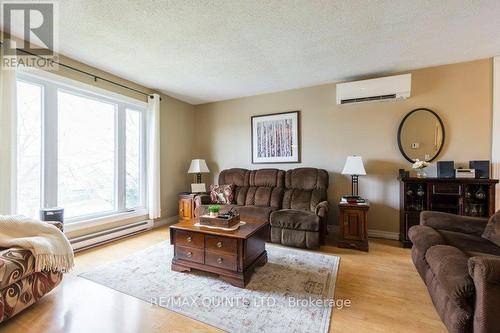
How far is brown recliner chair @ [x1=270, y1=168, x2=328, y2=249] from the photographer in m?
2.85

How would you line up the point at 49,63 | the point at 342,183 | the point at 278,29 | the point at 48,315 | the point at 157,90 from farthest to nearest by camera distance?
the point at 157,90, the point at 342,183, the point at 49,63, the point at 278,29, the point at 48,315

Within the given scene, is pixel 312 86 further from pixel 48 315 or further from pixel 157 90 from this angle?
pixel 48 315

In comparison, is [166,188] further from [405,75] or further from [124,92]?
[405,75]

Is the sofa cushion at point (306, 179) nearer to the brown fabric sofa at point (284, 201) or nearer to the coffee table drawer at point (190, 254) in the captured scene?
the brown fabric sofa at point (284, 201)

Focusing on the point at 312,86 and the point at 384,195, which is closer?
the point at 384,195

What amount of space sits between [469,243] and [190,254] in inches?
97.9

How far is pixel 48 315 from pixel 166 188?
2.71m

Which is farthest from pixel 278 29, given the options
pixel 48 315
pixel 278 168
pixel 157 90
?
pixel 48 315

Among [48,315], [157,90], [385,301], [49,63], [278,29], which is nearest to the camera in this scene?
[48,315]

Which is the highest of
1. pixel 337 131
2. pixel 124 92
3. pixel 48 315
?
pixel 124 92

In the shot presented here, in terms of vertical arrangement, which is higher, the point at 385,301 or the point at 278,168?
the point at 278,168

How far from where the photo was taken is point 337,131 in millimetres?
3678

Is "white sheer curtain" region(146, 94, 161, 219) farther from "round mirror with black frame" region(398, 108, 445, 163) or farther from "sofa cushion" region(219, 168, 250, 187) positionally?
"round mirror with black frame" region(398, 108, 445, 163)

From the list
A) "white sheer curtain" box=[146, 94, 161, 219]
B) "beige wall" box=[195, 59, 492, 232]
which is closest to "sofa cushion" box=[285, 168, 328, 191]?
"beige wall" box=[195, 59, 492, 232]
